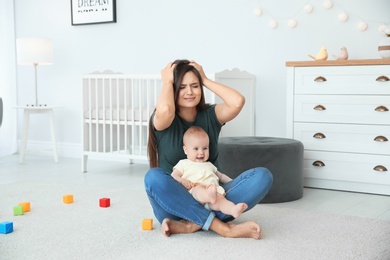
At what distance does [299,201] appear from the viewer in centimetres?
288

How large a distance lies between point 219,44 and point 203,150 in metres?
1.87

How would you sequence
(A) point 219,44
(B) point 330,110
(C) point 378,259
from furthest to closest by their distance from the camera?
(A) point 219,44, (B) point 330,110, (C) point 378,259

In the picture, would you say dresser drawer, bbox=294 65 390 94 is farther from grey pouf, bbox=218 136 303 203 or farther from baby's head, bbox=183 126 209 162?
baby's head, bbox=183 126 209 162

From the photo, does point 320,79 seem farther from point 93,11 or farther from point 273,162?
point 93,11

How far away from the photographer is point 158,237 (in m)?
2.11

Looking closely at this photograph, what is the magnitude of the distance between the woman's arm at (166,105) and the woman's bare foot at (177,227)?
37 cm

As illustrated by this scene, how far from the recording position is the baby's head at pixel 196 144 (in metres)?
2.10

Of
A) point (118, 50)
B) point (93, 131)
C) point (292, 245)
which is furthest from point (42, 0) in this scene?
point (292, 245)

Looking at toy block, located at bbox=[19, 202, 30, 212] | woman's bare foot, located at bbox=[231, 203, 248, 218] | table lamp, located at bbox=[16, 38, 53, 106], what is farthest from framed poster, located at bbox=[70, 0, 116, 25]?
woman's bare foot, located at bbox=[231, 203, 248, 218]

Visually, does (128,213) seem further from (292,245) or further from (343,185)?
(343,185)

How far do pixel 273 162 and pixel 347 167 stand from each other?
548mm

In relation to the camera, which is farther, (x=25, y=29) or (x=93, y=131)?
(x=25, y=29)

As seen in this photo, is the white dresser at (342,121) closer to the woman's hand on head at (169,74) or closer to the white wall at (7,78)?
the woman's hand on head at (169,74)

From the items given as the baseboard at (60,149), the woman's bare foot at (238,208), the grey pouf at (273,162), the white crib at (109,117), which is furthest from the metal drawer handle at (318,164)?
the baseboard at (60,149)
